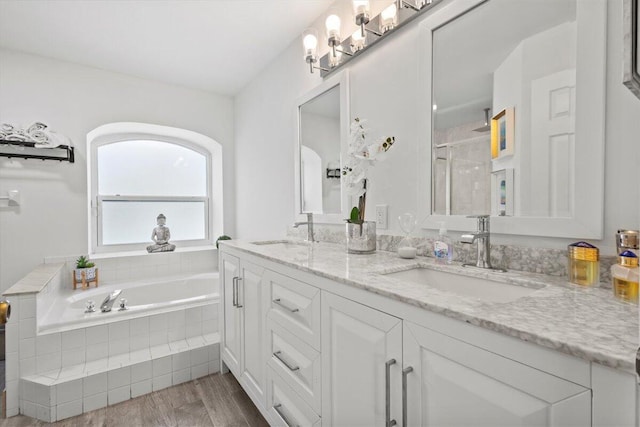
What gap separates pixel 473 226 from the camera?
3.80 feet

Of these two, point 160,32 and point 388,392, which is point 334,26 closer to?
point 160,32

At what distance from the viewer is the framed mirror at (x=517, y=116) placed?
87cm

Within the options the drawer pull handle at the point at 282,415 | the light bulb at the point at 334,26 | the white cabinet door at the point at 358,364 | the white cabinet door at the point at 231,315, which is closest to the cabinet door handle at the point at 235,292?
the white cabinet door at the point at 231,315

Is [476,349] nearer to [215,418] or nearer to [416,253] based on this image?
[416,253]

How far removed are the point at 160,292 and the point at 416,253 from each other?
96.3 inches

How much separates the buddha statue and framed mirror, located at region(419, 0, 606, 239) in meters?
2.75

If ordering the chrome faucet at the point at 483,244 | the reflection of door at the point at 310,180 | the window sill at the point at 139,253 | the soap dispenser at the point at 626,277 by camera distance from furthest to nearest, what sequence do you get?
1. the window sill at the point at 139,253
2. the reflection of door at the point at 310,180
3. the chrome faucet at the point at 483,244
4. the soap dispenser at the point at 626,277

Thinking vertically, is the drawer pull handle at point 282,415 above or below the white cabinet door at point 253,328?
below

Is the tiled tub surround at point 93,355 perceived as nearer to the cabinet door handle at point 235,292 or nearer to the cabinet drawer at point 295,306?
the cabinet door handle at point 235,292

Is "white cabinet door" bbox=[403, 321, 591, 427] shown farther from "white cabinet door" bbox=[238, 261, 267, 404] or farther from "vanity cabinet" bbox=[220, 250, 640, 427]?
"white cabinet door" bbox=[238, 261, 267, 404]

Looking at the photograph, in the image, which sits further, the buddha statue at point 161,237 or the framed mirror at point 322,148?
the buddha statue at point 161,237

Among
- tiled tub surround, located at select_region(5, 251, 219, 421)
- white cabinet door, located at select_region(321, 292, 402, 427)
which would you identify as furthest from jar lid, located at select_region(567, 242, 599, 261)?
tiled tub surround, located at select_region(5, 251, 219, 421)

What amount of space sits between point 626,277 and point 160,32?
9.07 feet

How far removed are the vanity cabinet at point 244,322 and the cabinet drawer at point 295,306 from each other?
12cm
